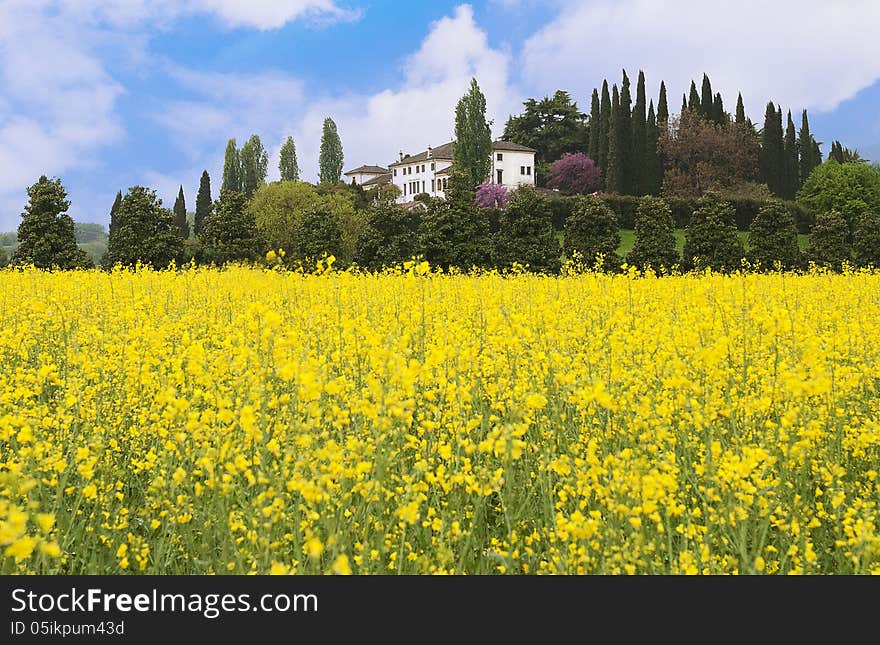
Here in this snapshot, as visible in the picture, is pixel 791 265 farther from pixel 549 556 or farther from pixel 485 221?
pixel 549 556

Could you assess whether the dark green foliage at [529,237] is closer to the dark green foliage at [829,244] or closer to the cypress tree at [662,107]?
the dark green foliage at [829,244]

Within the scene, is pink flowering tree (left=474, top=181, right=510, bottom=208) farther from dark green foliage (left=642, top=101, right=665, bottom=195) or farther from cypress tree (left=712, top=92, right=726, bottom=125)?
cypress tree (left=712, top=92, right=726, bottom=125)

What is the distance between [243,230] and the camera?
26.1 meters

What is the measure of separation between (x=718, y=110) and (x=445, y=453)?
63362 millimetres

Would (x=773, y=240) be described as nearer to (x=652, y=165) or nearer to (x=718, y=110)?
(x=652, y=165)

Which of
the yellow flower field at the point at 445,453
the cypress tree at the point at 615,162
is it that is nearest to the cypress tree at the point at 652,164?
the cypress tree at the point at 615,162

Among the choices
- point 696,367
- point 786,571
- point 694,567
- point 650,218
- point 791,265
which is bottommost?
point 786,571

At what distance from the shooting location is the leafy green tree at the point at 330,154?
7600 cm

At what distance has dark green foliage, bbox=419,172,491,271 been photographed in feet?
71.2

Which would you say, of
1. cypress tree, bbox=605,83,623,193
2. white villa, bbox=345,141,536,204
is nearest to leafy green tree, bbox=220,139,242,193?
white villa, bbox=345,141,536,204

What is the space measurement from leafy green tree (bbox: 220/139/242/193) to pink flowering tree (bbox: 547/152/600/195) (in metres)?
31.1
